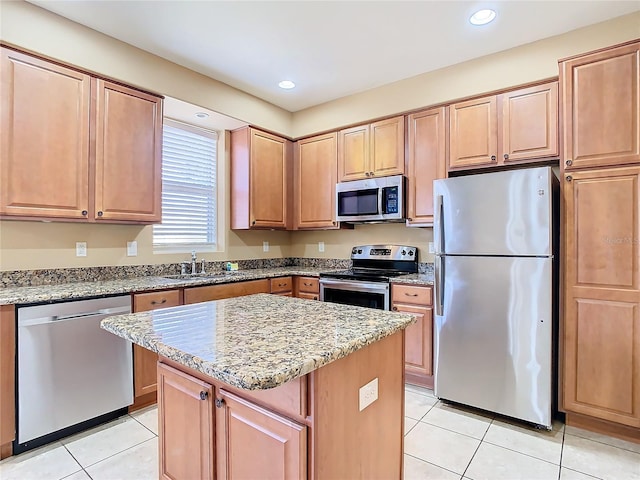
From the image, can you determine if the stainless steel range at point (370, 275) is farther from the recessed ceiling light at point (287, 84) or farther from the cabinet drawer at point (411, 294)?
the recessed ceiling light at point (287, 84)

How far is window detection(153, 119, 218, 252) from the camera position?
3.37m

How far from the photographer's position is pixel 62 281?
2.54 meters

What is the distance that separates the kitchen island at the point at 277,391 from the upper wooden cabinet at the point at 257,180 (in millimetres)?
2182

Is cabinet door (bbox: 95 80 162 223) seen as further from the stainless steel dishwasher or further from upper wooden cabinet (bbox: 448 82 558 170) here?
upper wooden cabinet (bbox: 448 82 558 170)

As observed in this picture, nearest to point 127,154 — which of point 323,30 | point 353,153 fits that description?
point 323,30

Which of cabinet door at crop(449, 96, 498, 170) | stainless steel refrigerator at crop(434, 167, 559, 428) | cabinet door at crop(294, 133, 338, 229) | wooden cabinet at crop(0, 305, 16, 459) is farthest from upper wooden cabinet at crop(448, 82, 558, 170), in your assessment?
wooden cabinet at crop(0, 305, 16, 459)

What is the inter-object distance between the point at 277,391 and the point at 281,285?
2.41m

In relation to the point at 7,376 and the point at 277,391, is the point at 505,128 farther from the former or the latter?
the point at 7,376

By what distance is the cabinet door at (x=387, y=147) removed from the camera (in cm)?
331

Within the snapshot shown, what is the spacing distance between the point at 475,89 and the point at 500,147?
53 cm

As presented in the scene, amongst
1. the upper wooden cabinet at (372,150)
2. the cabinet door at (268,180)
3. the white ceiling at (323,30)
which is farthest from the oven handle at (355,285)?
the white ceiling at (323,30)

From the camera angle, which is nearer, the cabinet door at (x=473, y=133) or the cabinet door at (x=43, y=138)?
the cabinet door at (x=43, y=138)

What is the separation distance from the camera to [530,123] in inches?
103

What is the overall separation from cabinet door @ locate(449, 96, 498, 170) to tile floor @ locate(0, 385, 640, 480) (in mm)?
1938
